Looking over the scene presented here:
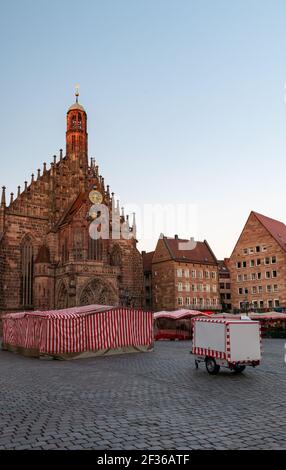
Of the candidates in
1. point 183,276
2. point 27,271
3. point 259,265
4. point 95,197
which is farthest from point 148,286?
point 27,271

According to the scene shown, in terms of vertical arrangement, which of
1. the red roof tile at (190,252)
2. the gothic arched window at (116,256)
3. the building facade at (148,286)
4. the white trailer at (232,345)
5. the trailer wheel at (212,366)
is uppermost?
the red roof tile at (190,252)

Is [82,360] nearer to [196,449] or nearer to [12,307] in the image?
[196,449]

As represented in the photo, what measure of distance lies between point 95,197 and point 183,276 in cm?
1964

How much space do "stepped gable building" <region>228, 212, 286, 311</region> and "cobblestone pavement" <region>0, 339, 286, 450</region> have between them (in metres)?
38.1

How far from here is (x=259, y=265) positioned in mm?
56688

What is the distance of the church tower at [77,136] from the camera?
51.6 meters

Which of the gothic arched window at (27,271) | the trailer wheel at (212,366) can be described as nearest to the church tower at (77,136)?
the gothic arched window at (27,271)

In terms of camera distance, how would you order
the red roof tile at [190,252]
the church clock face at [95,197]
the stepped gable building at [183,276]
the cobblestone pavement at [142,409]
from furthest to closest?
the red roof tile at [190,252] → the stepped gable building at [183,276] → the church clock face at [95,197] → the cobblestone pavement at [142,409]

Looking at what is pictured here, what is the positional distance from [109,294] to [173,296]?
1763 cm

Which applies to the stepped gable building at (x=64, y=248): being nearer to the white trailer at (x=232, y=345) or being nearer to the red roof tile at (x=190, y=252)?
the red roof tile at (x=190, y=252)

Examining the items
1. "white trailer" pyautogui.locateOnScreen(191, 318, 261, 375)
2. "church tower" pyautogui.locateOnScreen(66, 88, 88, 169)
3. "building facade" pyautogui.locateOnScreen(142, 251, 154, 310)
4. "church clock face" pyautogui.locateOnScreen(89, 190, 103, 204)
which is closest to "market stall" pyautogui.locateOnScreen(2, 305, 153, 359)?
"white trailer" pyautogui.locateOnScreen(191, 318, 261, 375)

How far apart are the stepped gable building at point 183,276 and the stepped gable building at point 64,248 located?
1215 centimetres

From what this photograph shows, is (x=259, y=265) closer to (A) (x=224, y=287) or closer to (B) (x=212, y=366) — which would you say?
(A) (x=224, y=287)

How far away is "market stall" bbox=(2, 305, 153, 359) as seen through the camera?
75.3 feet
